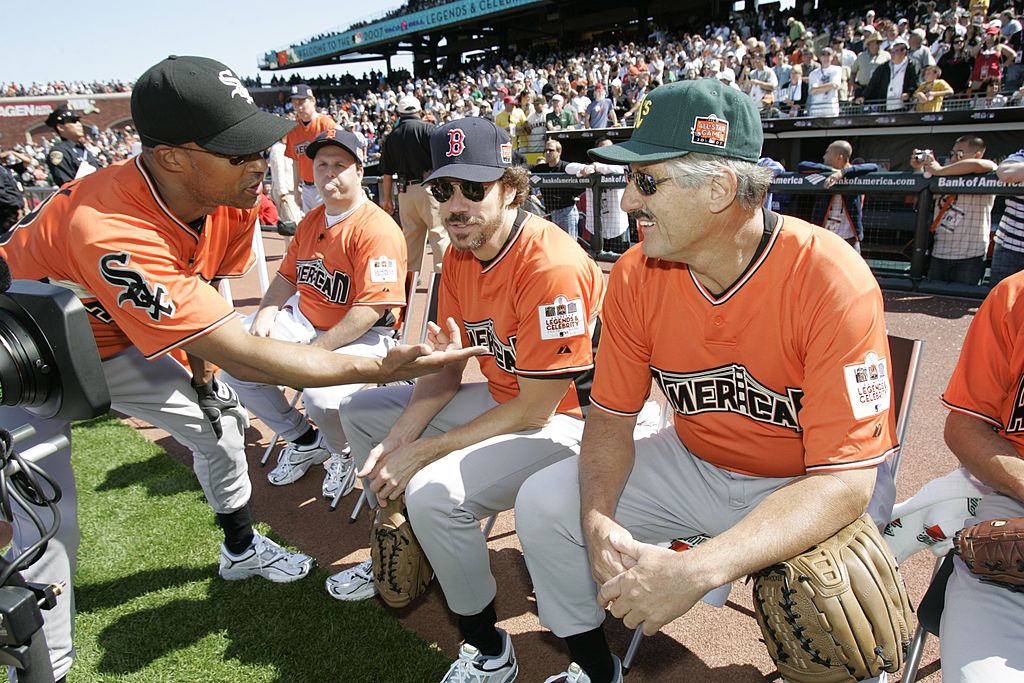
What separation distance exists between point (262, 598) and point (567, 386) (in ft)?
5.55

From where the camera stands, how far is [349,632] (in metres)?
2.76

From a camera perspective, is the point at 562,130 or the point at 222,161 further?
the point at 562,130

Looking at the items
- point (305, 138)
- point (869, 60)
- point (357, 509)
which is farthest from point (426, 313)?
point (869, 60)

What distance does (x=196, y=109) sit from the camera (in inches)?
91.2

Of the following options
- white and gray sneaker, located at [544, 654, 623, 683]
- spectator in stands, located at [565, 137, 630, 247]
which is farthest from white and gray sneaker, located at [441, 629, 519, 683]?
spectator in stands, located at [565, 137, 630, 247]

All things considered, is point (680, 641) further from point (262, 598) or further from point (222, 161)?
point (222, 161)

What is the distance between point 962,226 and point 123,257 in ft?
23.3

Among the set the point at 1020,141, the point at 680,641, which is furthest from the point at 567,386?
the point at 1020,141

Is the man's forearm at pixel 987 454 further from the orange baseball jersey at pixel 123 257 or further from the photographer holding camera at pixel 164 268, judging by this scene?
the orange baseball jersey at pixel 123 257

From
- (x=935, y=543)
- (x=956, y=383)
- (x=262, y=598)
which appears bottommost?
(x=262, y=598)

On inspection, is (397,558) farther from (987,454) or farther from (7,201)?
(7,201)

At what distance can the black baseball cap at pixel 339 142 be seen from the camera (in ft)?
12.5

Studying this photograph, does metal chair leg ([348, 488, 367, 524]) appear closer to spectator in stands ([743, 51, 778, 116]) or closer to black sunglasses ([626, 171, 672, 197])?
black sunglasses ([626, 171, 672, 197])

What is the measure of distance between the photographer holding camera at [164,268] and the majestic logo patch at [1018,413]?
5.78 feet
